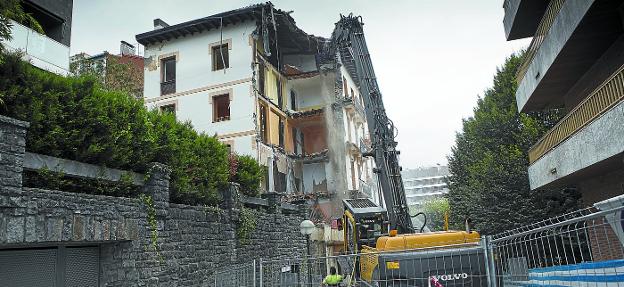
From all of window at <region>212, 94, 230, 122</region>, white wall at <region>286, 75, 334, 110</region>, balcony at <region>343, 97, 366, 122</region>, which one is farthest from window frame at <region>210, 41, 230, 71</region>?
balcony at <region>343, 97, 366, 122</region>

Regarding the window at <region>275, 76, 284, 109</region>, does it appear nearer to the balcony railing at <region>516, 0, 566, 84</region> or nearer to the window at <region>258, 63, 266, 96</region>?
the window at <region>258, 63, 266, 96</region>

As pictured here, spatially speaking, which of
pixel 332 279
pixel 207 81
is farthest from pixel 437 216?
pixel 332 279

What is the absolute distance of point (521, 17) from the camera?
14109 mm

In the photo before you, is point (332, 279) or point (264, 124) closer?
point (332, 279)

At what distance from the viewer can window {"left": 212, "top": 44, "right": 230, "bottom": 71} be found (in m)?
24.2

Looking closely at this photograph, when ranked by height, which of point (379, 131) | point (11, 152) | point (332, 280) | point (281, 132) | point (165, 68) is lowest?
point (332, 280)

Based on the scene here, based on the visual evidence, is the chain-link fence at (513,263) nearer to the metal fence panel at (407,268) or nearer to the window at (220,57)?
the metal fence panel at (407,268)

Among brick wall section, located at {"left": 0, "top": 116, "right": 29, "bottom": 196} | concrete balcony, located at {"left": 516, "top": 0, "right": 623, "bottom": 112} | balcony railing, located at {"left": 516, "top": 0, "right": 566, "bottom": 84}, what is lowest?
brick wall section, located at {"left": 0, "top": 116, "right": 29, "bottom": 196}

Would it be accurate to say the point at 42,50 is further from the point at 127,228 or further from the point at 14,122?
the point at 14,122

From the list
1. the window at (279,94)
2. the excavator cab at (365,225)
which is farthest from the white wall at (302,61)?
the excavator cab at (365,225)

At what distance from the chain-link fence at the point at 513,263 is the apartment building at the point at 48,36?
34.3ft

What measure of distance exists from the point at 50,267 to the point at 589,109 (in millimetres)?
11135

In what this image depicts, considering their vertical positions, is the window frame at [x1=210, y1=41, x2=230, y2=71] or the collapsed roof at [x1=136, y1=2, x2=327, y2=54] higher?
the collapsed roof at [x1=136, y1=2, x2=327, y2=54]

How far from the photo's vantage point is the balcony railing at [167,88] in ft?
82.5
